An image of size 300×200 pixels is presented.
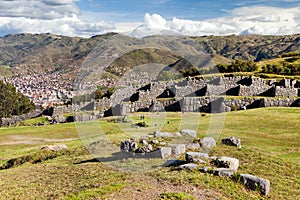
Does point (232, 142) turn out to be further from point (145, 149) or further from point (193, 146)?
point (145, 149)

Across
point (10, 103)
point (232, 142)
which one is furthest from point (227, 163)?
point (10, 103)

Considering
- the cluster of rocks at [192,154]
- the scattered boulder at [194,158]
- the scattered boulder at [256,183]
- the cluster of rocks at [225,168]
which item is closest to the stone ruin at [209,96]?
the cluster of rocks at [192,154]

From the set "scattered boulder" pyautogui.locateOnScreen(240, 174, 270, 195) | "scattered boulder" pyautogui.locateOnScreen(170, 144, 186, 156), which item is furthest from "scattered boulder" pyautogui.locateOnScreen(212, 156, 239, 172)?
"scattered boulder" pyautogui.locateOnScreen(170, 144, 186, 156)

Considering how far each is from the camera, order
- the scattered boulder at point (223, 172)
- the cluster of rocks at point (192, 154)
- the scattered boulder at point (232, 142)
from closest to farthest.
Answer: the cluster of rocks at point (192, 154), the scattered boulder at point (223, 172), the scattered boulder at point (232, 142)

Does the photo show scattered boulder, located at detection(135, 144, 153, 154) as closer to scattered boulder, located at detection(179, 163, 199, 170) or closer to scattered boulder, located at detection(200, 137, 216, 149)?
scattered boulder, located at detection(179, 163, 199, 170)

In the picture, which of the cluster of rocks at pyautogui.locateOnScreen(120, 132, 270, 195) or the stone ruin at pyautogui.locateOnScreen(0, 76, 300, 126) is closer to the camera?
the cluster of rocks at pyautogui.locateOnScreen(120, 132, 270, 195)

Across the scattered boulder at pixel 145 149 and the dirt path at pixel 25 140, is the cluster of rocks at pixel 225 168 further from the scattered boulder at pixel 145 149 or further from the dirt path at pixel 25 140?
the dirt path at pixel 25 140

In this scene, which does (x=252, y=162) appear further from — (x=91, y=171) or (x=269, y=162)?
(x=91, y=171)

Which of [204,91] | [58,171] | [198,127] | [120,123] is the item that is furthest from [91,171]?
[204,91]

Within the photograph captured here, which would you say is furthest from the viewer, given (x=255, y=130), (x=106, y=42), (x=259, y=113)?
(x=259, y=113)
